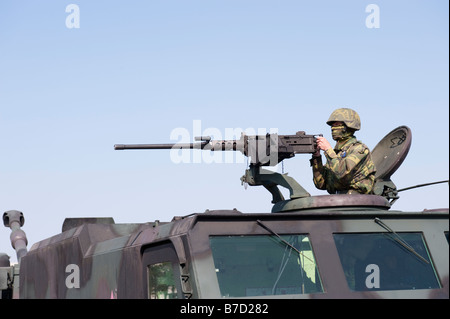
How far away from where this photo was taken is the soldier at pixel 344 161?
26.9 ft

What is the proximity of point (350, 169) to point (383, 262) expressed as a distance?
164 centimetres

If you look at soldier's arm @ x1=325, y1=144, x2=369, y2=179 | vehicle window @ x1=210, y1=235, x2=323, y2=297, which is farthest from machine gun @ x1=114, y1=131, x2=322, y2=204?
vehicle window @ x1=210, y1=235, x2=323, y2=297

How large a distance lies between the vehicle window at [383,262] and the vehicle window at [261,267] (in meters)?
0.36

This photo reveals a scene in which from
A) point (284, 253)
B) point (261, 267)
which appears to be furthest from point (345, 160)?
point (261, 267)

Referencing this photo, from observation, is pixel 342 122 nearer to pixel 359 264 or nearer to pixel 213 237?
pixel 359 264

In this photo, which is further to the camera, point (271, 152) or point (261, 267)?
point (271, 152)

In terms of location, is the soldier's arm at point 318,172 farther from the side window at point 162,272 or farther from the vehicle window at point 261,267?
the side window at point 162,272

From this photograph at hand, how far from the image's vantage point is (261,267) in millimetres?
6254

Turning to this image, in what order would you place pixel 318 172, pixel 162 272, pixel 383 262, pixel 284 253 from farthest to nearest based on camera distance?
pixel 318 172, pixel 383 262, pixel 162 272, pixel 284 253

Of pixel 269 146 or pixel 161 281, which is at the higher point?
pixel 269 146

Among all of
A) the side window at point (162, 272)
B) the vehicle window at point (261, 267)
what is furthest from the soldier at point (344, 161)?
the side window at point (162, 272)

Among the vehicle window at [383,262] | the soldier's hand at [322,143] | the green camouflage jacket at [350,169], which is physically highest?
the soldier's hand at [322,143]

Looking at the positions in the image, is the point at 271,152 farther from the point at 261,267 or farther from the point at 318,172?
the point at 261,267
